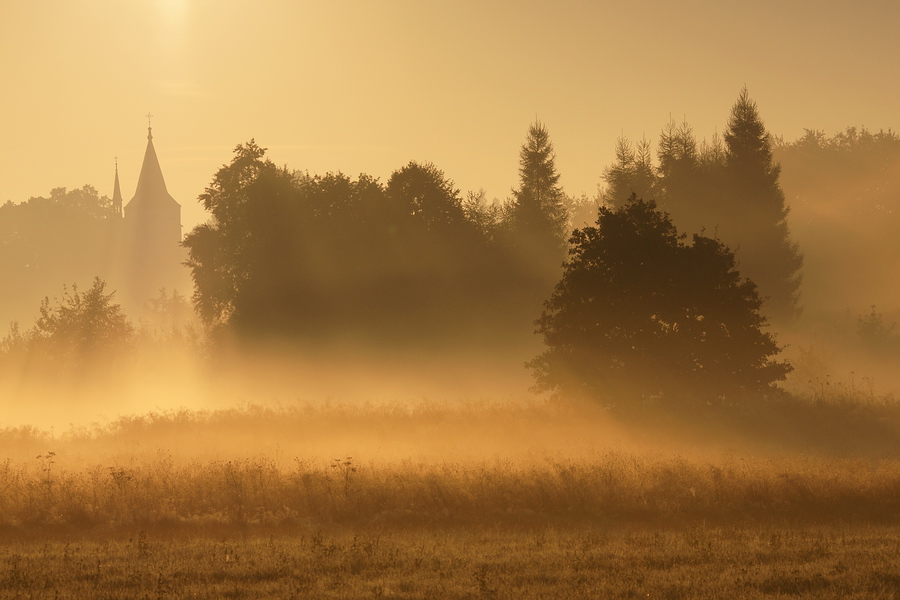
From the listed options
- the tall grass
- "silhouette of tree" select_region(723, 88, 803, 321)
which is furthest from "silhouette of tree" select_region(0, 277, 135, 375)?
"silhouette of tree" select_region(723, 88, 803, 321)

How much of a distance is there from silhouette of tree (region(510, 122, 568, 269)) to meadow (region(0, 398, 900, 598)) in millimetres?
28848

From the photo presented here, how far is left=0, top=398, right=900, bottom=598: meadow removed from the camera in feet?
46.9

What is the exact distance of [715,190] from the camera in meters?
64.0

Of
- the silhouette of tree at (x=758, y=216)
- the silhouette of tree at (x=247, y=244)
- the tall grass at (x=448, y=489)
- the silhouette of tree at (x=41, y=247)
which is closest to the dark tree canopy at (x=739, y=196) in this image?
the silhouette of tree at (x=758, y=216)

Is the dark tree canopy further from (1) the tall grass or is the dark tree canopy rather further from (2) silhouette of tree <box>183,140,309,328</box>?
(1) the tall grass

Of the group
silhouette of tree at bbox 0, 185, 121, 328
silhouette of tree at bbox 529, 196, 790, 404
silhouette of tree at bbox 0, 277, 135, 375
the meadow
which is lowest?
the meadow

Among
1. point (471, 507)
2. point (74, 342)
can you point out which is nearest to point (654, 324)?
point (471, 507)

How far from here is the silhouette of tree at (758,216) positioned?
5928 centimetres

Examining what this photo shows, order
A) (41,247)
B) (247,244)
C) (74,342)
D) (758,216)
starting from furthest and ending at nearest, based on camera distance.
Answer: (41,247)
(758,216)
(247,244)
(74,342)

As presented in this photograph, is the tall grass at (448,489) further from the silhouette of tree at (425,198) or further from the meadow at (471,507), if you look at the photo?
the silhouette of tree at (425,198)

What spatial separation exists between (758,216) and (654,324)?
34.7 m

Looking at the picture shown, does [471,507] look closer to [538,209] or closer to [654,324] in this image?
[654,324]

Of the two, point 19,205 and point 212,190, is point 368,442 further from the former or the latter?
point 19,205

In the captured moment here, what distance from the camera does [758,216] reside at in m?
61.1
